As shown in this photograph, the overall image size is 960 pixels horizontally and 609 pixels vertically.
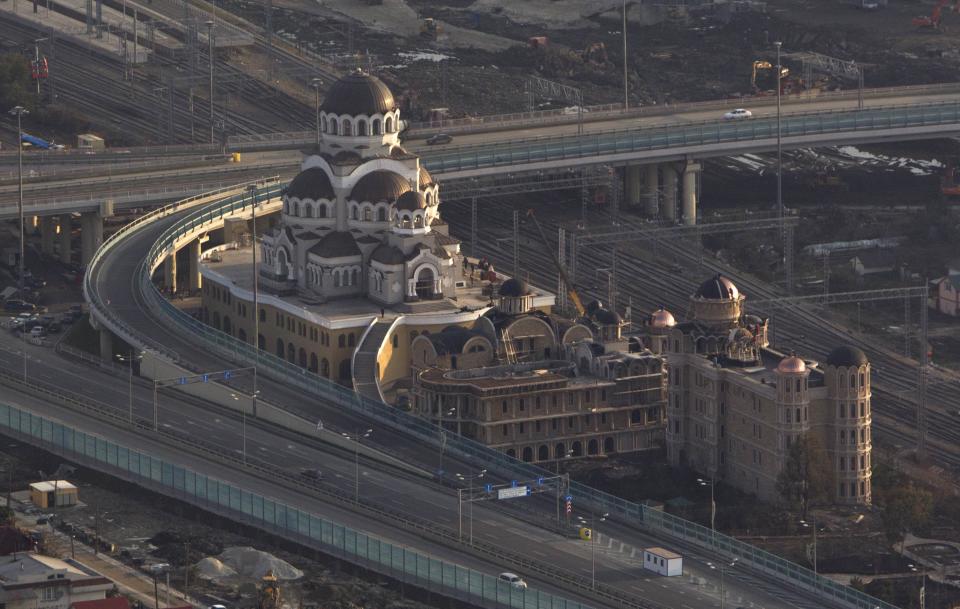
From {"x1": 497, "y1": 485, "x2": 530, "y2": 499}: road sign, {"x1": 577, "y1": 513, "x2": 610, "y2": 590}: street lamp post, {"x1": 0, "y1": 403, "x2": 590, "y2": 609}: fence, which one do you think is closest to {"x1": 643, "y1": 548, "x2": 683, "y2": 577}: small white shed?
{"x1": 577, "y1": 513, "x2": 610, "y2": 590}: street lamp post

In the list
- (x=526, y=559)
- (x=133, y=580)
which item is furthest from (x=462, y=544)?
(x=133, y=580)

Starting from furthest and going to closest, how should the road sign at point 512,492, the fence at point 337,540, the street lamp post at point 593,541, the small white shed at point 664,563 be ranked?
1. the road sign at point 512,492
2. the small white shed at point 664,563
3. the street lamp post at point 593,541
4. the fence at point 337,540

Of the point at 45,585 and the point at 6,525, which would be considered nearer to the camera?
the point at 45,585

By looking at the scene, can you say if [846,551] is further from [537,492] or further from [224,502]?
[224,502]

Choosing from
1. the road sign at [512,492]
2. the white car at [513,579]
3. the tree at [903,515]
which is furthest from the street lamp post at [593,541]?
the tree at [903,515]

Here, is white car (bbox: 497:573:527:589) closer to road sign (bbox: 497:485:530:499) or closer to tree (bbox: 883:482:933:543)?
road sign (bbox: 497:485:530:499)

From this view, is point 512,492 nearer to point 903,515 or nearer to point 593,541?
point 593,541

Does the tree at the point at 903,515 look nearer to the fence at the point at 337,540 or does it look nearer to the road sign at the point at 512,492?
the road sign at the point at 512,492
